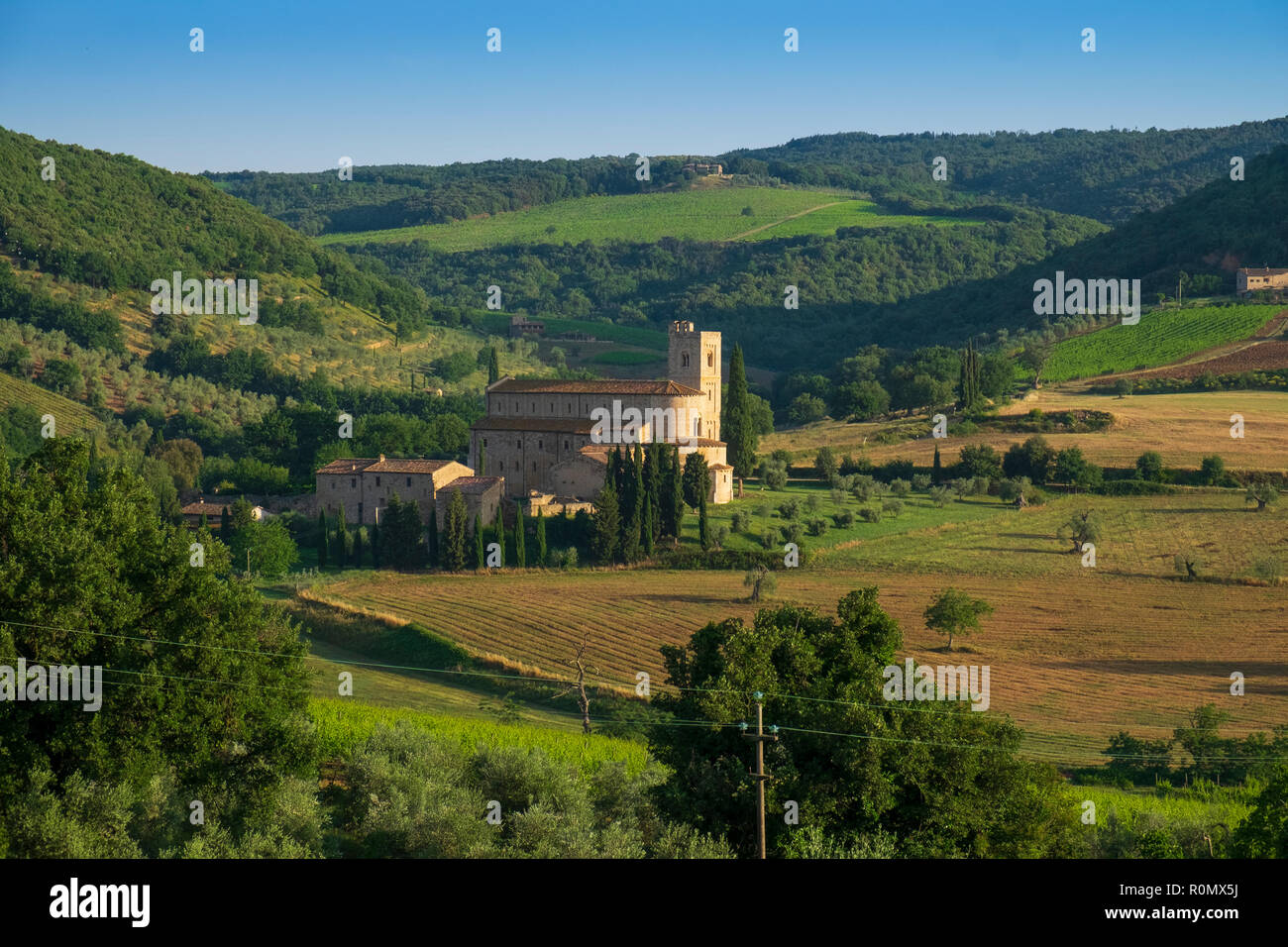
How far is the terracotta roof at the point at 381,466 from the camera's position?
5933cm

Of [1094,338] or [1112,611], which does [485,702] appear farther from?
[1094,338]

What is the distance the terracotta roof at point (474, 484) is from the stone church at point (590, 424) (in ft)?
7.18

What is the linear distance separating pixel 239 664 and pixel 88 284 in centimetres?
8874

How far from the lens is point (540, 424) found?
210 feet

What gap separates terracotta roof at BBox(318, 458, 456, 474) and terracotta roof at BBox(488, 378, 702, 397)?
21.0 ft

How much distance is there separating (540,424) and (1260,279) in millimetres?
63300

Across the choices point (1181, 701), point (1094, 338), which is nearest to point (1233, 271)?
point (1094, 338)

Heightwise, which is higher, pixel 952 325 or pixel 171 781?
pixel 952 325

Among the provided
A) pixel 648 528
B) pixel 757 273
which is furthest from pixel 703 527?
pixel 757 273

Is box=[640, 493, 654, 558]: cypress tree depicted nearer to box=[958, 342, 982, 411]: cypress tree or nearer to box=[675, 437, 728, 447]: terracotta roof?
box=[675, 437, 728, 447]: terracotta roof

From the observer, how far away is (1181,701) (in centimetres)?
3625
